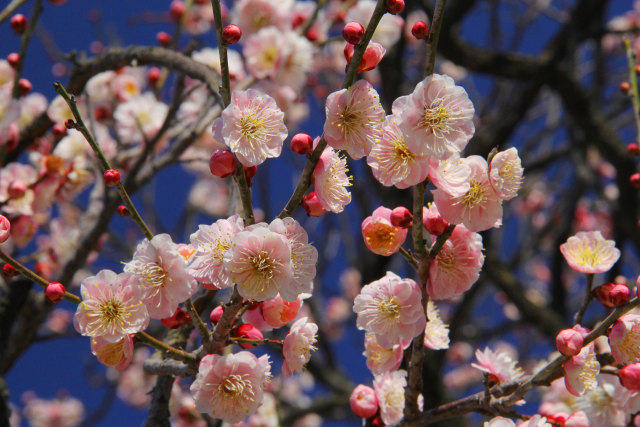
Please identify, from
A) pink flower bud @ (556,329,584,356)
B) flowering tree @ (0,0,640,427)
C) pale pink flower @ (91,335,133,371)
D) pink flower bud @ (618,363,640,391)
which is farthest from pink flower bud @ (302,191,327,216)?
pink flower bud @ (618,363,640,391)

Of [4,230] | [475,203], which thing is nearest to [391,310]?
[475,203]

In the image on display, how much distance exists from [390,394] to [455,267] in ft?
1.26

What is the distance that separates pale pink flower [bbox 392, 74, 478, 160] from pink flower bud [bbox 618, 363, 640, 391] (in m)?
0.54

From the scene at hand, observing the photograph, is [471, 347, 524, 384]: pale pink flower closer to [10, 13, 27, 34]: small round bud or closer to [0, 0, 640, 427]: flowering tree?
[0, 0, 640, 427]: flowering tree

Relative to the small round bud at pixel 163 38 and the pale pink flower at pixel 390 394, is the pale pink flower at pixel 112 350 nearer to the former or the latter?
the pale pink flower at pixel 390 394

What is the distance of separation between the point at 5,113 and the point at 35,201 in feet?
0.93

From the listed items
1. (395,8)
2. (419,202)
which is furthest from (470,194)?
(395,8)

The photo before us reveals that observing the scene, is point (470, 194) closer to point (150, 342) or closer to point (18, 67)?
point (150, 342)

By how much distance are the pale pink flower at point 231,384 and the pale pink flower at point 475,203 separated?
0.41 meters

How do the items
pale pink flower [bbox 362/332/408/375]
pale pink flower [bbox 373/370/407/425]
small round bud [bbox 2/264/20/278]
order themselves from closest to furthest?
small round bud [bbox 2/264/20/278], pale pink flower [bbox 362/332/408/375], pale pink flower [bbox 373/370/407/425]

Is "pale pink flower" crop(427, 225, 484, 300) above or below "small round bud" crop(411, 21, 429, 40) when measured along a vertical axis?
below

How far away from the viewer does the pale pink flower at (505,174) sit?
102cm

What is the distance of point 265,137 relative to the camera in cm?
102

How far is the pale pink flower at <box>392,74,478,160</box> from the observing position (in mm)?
984
